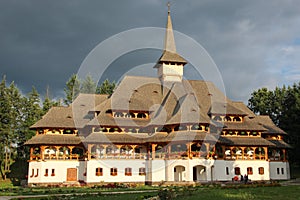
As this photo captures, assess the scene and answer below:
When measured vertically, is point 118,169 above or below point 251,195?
above

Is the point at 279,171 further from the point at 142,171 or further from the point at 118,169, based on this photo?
the point at 118,169

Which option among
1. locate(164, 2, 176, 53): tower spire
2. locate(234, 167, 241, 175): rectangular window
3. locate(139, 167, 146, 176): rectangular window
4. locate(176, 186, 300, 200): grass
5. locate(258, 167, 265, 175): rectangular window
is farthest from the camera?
locate(164, 2, 176, 53): tower spire

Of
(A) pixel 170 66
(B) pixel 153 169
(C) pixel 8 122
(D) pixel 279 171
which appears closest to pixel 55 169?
(B) pixel 153 169

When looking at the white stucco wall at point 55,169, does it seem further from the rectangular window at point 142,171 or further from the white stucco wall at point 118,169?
the rectangular window at point 142,171

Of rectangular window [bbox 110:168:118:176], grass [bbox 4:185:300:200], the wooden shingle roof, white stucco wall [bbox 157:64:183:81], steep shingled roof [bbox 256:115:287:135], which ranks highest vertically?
white stucco wall [bbox 157:64:183:81]

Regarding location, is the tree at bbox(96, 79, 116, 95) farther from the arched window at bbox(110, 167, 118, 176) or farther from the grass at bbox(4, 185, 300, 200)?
the grass at bbox(4, 185, 300, 200)

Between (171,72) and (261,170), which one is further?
(171,72)

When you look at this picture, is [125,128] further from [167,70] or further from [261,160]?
[261,160]

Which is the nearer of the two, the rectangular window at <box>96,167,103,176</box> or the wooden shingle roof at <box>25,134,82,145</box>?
the rectangular window at <box>96,167,103,176</box>

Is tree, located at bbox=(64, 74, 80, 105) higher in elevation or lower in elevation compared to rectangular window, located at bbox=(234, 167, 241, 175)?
higher

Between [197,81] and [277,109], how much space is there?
2033cm

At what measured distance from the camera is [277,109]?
57.4 meters

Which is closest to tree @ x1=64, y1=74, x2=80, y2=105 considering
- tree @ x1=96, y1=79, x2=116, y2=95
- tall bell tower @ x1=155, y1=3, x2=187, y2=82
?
tree @ x1=96, y1=79, x2=116, y2=95

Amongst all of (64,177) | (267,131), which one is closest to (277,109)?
(267,131)
